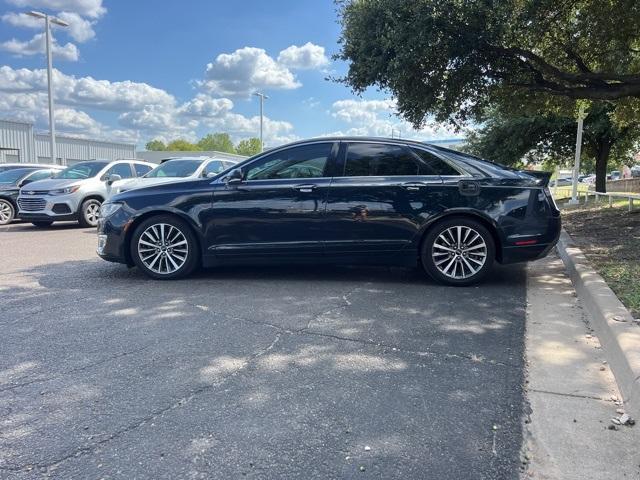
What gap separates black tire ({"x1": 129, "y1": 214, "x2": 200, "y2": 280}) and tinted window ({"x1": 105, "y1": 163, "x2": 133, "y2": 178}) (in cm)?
764

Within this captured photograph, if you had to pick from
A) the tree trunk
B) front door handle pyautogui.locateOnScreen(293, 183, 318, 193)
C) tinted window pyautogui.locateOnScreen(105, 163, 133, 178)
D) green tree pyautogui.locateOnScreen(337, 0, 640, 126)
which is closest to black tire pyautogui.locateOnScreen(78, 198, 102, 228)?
tinted window pyautogui.locateOnScreen(105, 163, 133, 178)

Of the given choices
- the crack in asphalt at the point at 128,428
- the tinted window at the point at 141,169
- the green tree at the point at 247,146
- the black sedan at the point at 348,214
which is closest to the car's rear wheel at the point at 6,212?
the tinted window at the point at 141,169

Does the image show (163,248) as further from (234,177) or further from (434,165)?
Answer: (434,165)

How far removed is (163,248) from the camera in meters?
6.11

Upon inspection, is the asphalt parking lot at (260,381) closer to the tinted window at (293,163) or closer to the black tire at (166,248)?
the black tire at (166,248)

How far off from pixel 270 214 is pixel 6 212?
10.3 m

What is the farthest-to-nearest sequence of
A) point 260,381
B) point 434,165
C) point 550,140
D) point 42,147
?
point 42,147, point 550,140, point 434,165, point 260,381

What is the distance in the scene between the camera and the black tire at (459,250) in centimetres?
586

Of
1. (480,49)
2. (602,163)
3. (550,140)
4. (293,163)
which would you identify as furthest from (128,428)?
(550,140)

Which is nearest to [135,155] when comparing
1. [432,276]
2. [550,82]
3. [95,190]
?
[95,190]

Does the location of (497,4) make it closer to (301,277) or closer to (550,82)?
(550,82)

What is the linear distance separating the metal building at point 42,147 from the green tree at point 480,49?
3531 centimetres

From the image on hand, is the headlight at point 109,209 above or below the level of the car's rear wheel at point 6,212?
above

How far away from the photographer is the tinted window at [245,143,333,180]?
6.06 m
